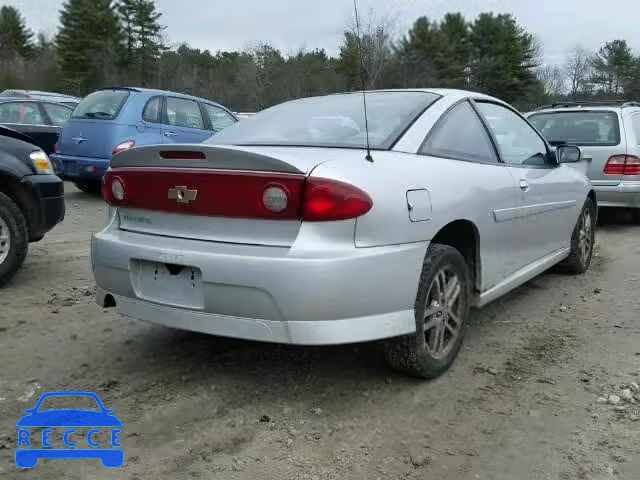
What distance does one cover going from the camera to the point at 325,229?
2.73 m

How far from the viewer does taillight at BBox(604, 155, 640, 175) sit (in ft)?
24.9

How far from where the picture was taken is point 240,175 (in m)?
2.83

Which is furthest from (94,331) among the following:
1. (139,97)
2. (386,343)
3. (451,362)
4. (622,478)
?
(139,97)

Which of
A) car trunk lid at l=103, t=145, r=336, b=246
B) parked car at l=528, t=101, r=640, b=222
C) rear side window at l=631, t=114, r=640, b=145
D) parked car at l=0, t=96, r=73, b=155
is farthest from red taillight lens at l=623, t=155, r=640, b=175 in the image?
parked car at l=0, t=96, r=73, b=155

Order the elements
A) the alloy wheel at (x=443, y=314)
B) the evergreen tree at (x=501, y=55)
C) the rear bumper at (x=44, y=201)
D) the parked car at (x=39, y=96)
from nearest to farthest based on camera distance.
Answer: the alloy wheel at (x=443, y=314)
the rear bumper at (x=44, y=201)
the evergreen tree at (x=501, y=55)
the parked car at (x=39, y=96)

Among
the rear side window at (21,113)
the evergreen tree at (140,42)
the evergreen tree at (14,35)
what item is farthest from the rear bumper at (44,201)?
the evergreen tree at (14,35)

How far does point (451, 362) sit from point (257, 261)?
1.32 metres

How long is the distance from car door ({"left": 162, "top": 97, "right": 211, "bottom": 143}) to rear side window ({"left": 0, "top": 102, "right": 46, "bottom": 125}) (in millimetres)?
2878

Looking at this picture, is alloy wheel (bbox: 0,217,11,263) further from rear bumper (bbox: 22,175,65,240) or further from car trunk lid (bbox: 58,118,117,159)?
car trunk lid (bbox: 58,118,117,159)

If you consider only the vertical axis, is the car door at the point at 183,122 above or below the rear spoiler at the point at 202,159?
above

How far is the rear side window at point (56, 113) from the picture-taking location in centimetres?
1145

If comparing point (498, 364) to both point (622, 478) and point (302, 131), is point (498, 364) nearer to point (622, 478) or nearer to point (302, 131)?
point (622, 478)

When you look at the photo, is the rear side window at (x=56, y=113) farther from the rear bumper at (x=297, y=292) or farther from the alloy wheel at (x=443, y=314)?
the alloy wheel at (x=443, y=314)

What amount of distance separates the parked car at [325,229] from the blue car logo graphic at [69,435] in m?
0.52
